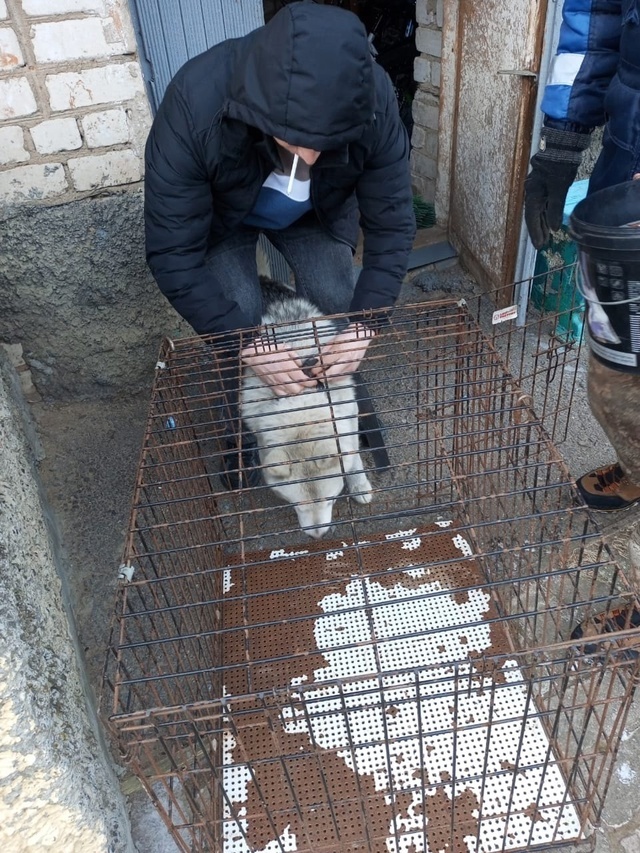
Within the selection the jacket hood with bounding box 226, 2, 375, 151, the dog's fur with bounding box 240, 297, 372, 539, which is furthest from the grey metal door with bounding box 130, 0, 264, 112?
the dog's fur with bounding box 240, 297, 372, 539

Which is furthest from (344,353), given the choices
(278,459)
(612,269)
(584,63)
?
(584,63)

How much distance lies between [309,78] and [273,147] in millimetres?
531

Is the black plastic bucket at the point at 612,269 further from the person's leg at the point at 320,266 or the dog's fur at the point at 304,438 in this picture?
the person's leg at the point at 320,266

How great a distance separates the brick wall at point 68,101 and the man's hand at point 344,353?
1.43 meters

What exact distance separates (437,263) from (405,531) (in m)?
2.55

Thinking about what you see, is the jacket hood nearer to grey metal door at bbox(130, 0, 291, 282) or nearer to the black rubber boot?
the black rubber boot

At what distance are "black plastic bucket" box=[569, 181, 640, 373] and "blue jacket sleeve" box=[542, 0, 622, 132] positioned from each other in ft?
3.39

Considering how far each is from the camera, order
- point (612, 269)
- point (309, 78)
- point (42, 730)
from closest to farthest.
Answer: point (42, 730) → point (612, 269) → point (309, 78)

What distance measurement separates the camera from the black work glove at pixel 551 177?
2.56 m

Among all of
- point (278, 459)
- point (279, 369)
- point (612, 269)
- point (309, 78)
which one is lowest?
point (278, 459)

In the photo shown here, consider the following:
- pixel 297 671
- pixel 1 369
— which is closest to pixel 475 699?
pixel 297 671

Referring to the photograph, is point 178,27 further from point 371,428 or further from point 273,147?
point 371,428

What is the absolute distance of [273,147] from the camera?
2.19 meters

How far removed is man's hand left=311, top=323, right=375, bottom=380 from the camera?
2164mm
